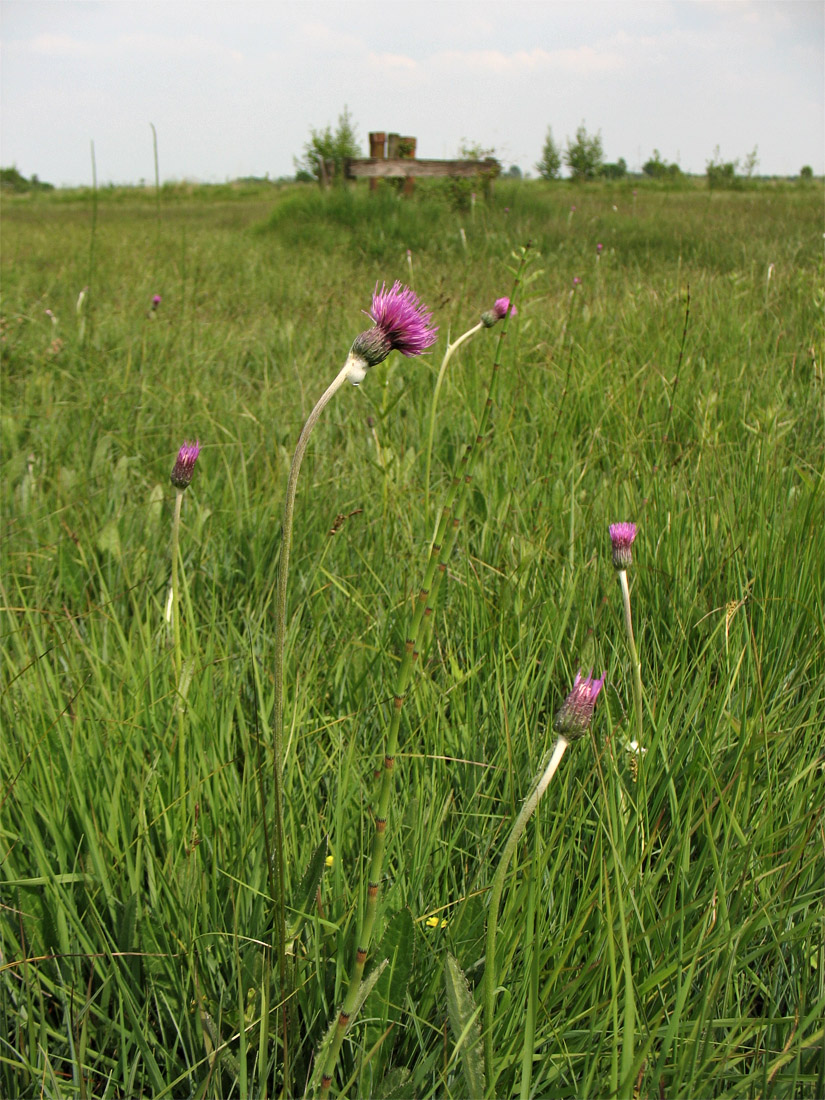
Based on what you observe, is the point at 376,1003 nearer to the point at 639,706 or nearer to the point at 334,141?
the point at 639,706

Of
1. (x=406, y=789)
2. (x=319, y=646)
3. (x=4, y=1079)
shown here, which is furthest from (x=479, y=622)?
(x=4, y=1079)

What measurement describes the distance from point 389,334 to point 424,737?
62cm

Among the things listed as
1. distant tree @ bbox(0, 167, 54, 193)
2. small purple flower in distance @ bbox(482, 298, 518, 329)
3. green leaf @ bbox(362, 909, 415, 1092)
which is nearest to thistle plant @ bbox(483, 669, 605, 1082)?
green leaf @ bbox(362, 909, 415, 1092)

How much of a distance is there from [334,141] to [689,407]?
23.0m

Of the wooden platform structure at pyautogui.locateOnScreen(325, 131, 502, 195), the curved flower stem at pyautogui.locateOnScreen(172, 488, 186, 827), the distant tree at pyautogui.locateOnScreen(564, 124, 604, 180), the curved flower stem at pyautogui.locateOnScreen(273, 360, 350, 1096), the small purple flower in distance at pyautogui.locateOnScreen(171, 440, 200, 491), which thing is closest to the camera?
the curved flower stem at pyautogui.locateOnScreen(273, 360, 350, 1096)

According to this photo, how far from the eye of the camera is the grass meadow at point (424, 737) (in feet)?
2.38

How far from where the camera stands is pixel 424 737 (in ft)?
3.50

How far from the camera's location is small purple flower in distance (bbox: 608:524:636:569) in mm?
979

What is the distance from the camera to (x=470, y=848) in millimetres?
957

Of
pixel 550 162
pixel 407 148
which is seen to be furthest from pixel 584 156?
pixel 407 148

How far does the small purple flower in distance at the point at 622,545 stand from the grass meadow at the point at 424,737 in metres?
0.11

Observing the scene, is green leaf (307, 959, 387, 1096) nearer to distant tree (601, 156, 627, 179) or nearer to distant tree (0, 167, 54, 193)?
distant tree (601, 156, 627, 179)

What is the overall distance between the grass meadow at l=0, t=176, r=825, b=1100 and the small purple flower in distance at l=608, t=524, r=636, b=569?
0.11m

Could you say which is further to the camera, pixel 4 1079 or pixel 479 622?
pixel 479 622
